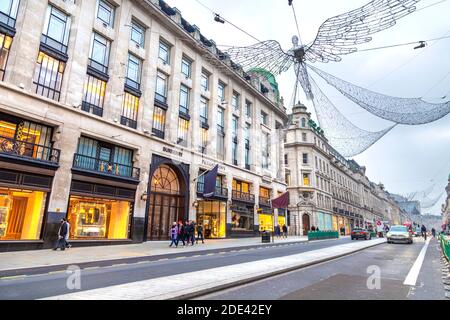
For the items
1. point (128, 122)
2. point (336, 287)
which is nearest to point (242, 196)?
point (128, 122)

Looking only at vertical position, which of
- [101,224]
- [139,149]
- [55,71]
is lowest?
[101,224]

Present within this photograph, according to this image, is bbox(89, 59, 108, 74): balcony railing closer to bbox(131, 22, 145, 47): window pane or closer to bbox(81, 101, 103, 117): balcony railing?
bbox(81, 101, 103, 117): balcony railing

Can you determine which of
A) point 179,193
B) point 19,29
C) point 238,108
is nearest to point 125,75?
point 19,29

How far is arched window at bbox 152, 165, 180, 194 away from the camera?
961 inches

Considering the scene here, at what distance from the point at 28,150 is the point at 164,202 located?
36.7 ft

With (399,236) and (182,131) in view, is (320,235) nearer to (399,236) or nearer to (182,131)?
(399,236)

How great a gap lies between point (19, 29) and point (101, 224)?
12969 mm

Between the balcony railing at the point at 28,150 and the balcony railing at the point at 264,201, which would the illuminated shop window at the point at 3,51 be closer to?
the balcony railing at the point at 28,150

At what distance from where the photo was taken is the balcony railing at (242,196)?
32.9 m
